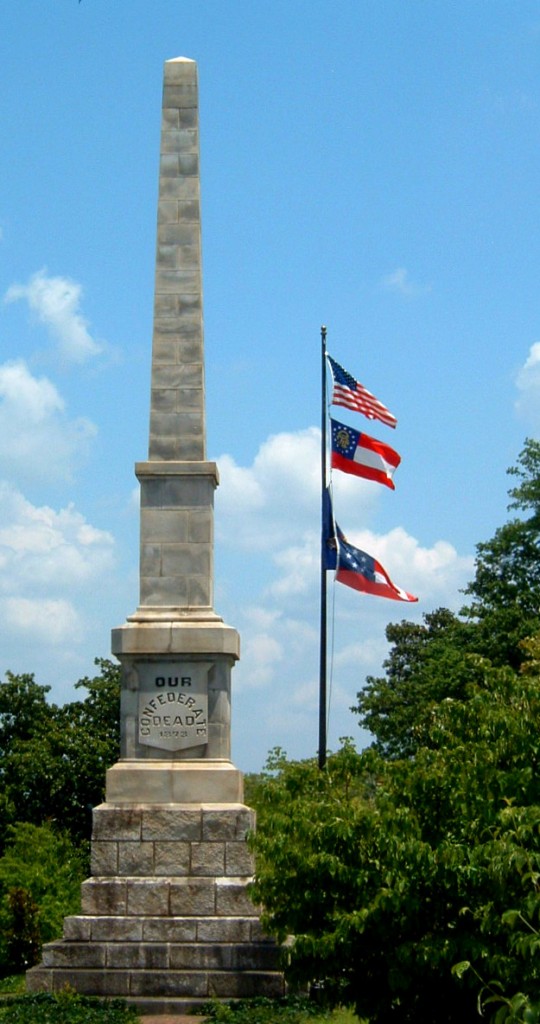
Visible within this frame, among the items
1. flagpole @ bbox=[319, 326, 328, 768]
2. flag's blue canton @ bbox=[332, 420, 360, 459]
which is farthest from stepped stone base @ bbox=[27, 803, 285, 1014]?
flag's blue canton @ bbox=[332, 420, 360, 459]

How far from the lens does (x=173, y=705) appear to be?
54.9 ft

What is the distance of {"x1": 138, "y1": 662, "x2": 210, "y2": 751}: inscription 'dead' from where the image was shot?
54.6 ft

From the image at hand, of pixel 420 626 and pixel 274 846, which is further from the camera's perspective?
pixel 420 626

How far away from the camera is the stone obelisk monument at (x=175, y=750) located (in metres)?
15.2

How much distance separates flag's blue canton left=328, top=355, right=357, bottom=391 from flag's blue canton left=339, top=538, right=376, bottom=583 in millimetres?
2588

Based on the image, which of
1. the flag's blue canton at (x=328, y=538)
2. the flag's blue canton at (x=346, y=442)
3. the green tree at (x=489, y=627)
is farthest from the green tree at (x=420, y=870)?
the green tree at (x=489, y=627)

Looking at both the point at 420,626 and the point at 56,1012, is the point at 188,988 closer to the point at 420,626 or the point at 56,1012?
the point at 56,1012

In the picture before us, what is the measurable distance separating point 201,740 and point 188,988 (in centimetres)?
299

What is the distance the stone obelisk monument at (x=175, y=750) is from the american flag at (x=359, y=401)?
11.3 feet

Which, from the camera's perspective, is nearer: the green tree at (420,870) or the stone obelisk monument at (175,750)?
the green tree at (420,870)

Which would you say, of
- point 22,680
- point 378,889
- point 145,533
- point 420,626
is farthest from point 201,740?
point 420,626

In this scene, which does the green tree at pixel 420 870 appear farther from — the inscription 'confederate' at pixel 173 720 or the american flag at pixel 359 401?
the american flag at pixel 359 401

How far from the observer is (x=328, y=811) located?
41.8 feet

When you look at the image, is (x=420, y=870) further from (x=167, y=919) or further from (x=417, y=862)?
(x=167, y=919)
